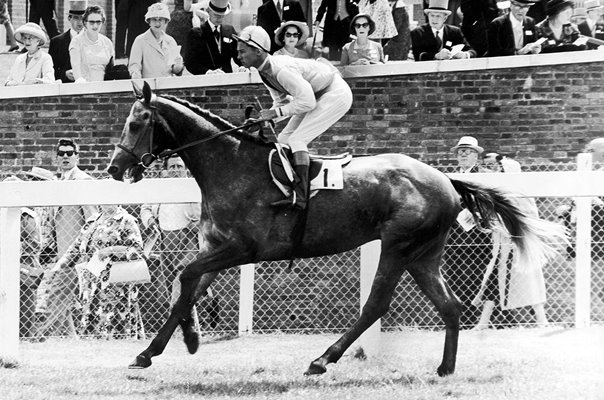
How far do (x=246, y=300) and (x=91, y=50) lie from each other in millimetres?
5418

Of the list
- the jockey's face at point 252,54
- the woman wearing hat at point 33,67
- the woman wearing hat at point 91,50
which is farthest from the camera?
the woman wearing hat at point 33,67

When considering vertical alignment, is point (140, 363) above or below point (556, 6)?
below

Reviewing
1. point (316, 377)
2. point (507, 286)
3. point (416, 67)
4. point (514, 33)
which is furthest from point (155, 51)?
point (316, 377)

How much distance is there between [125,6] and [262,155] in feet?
23.9

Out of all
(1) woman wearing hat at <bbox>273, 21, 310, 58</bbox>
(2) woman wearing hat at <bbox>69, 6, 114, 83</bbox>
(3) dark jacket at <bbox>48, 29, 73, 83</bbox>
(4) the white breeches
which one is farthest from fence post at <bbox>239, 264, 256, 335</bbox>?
(3) dark jacket at <bbox>48, 29, 73, 83</bbox>

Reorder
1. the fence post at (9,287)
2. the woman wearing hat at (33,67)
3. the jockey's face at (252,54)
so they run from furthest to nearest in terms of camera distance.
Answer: the woman wearing hat at (33,67) < the fence post at (9,287) < the jockey's face at (252,54)

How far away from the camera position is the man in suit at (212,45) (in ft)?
50.8

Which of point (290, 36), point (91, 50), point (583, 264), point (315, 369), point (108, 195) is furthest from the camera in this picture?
point (91, 50)

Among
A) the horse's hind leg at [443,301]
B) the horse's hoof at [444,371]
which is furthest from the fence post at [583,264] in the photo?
the horse's hoof at [444,371]

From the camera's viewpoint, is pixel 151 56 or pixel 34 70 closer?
pixel 151 56

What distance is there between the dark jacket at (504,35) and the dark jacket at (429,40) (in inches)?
11.1

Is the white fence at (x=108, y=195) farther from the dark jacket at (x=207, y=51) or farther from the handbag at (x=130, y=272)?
the dark jacket at (x=207, y=51)

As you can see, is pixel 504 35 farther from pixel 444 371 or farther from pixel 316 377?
pixel 316 377

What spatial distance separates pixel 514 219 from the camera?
34.1 feet
